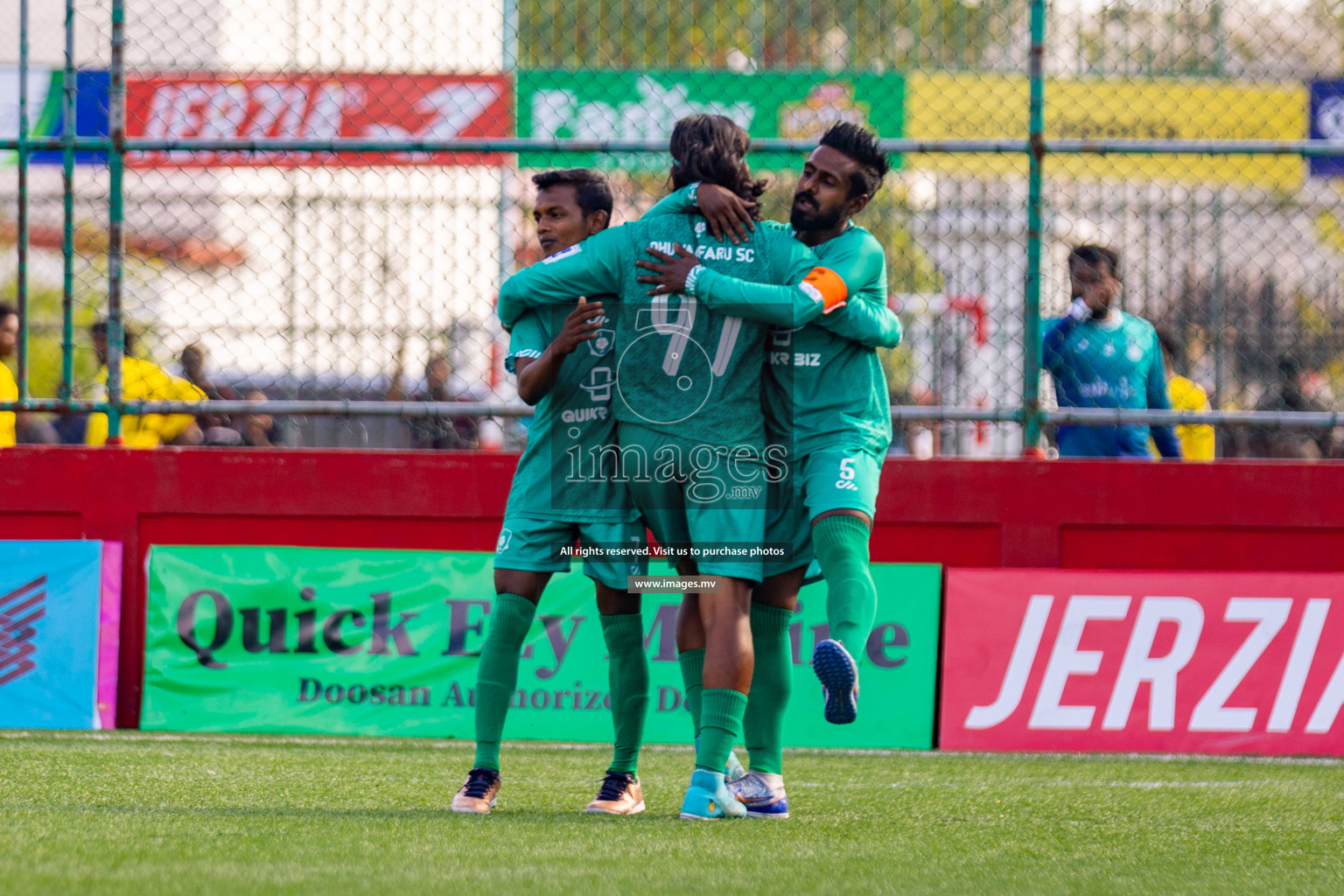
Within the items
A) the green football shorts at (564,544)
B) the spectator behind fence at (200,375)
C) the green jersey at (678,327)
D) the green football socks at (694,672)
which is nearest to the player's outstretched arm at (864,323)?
the green jersey at (678,327)

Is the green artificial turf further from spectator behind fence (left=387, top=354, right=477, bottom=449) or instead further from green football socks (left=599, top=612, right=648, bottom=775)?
spectator behind fence (left=387, top=354, right=477, bottom=449)

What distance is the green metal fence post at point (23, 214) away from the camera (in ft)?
21.7

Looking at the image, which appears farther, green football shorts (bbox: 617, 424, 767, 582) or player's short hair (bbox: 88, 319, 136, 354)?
player's short hair (bbox: 88, 319, 136, 354)

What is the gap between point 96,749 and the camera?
18.4 feet

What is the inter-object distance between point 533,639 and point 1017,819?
2738 millimetres

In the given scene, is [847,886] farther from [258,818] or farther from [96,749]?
[96,749]

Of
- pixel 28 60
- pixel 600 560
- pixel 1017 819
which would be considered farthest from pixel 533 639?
pixel 28 60

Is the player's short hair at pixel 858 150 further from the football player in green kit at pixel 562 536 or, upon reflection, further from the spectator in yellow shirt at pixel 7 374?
the spectator in yellow shirt at pixel 7 374

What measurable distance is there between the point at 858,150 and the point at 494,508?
288 centimetres

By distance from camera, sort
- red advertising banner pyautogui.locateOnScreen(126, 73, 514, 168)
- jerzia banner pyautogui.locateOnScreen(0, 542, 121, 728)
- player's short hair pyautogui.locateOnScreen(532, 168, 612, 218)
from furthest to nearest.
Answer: red advertising banner pyautogui.locateOnScreen(126, 73, 514, 168)
jerzia banner pyautogui.locateOnScreen(0, 542, 121, 728)
player's short hair pyautogui.locateOnScreen(532, 168, 612, 218)

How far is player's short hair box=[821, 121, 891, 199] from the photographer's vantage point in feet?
13.9

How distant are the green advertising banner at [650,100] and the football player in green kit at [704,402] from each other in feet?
8.42

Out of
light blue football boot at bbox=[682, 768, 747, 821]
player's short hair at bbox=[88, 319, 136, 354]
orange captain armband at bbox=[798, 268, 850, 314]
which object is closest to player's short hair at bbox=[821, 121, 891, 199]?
orange captain armband at bbox=[798, 268, 850, 314]

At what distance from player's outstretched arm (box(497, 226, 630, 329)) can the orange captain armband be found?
482 mm
